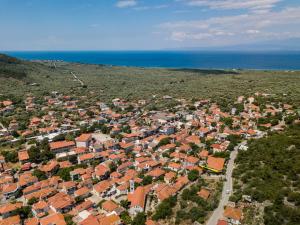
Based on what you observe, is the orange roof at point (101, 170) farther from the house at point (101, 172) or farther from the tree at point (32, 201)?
the tree at point (32, 201)

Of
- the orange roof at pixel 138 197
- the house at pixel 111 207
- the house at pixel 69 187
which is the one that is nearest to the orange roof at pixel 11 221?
the house at pixel 69 187

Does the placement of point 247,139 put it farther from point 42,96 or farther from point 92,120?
point 42,96

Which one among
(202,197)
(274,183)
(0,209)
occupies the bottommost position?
(0,209)

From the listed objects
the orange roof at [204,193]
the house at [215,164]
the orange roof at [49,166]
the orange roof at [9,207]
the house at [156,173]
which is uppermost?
the house at [215,164]

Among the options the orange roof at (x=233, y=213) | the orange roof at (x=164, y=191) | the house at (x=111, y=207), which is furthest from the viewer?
the orange roof at (x=164, y=191)

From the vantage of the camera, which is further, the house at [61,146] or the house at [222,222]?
the house at [61,146]

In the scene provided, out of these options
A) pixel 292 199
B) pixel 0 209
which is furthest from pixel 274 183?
pixel 0 209
